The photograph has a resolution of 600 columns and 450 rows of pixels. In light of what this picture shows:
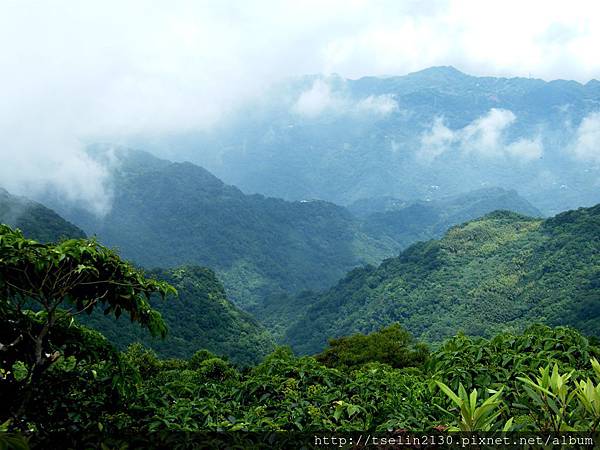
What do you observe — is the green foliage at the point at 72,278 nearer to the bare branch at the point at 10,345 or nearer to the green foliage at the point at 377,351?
the bare branch at the point at 10,345

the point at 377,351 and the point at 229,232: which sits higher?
the point at 377,351

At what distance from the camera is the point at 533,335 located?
702cm

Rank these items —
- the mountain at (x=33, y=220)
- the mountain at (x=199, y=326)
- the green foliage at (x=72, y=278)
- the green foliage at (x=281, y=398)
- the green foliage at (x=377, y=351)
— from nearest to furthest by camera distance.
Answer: the green foliage at (x=72, y=278)
the green foliage at (x=281, y=398)
the green foliage at (x=377, y=351)
the mountain at (x=199, y=326)
the mountain at (x=33, y=220)

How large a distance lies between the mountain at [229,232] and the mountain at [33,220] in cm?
5452

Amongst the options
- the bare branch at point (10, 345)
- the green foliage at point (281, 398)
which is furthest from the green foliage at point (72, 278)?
the green foliage at point (281, 398)

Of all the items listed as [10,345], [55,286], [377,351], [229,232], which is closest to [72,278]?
[55,286]

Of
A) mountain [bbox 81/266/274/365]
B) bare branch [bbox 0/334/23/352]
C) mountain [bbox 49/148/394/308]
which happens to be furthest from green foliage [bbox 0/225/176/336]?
mountain [bbox 49/148/394/308]

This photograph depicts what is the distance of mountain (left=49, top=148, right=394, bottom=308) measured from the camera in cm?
14575

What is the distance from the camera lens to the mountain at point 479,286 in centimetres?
5972

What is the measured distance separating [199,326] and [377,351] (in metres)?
46.1

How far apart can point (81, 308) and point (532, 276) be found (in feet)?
235

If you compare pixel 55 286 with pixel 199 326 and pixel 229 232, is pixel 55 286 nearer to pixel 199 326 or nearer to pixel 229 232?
pixel 199 326

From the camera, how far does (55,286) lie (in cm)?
484

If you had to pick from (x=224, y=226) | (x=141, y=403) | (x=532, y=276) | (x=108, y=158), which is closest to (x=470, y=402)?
(x=141, y=403)
